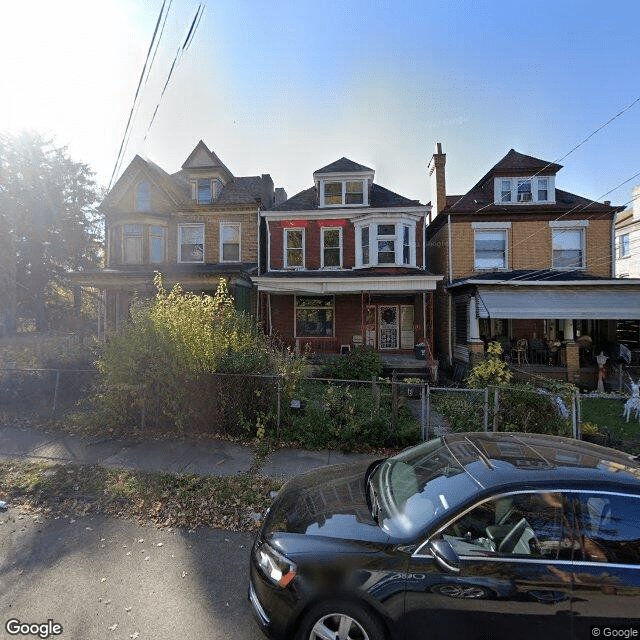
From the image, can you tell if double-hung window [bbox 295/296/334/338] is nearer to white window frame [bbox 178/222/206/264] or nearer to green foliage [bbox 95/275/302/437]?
white window frame [bbox 178/222/206/264]

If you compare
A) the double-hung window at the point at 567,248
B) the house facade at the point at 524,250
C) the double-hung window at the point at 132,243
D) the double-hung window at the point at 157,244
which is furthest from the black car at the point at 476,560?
the double-hung window at the point at 132,243

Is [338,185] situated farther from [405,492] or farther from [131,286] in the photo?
[405,492]

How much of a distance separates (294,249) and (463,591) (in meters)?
16.2

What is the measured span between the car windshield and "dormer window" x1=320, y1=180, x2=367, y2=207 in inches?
608

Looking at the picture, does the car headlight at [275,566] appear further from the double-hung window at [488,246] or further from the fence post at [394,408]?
the double-hung window at [488,246]

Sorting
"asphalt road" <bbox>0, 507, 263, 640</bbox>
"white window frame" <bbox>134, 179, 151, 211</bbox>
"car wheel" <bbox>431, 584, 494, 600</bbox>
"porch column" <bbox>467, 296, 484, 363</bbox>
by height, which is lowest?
"asphalt road" <bbox>0, 507, 263, 640</bbox>

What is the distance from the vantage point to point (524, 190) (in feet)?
54.4

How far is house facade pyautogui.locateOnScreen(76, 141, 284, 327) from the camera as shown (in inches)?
703

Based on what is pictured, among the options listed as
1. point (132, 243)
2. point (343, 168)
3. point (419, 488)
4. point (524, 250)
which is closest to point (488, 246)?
point (524, 250)

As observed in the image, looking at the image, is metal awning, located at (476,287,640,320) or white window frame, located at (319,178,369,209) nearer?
metal awning, located at (476,287,640,320)

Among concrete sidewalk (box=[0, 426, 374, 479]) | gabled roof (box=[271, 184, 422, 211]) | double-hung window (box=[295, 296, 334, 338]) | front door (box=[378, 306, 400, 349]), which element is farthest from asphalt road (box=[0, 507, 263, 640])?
gabled roof (box=[271, 184, 422, 211])

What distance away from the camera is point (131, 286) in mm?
16703

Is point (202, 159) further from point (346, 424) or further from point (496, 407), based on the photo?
point (496, 407)

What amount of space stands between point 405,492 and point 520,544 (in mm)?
841
